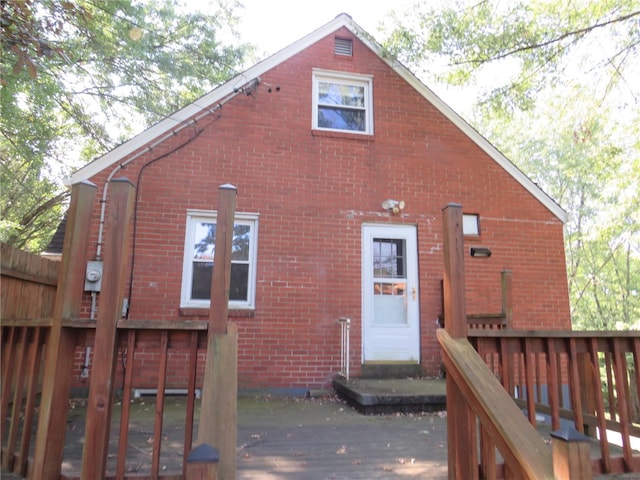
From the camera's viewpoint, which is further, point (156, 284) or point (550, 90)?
point (550, 90)

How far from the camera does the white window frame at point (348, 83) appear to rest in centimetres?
662

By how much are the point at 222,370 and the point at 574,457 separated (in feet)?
5.01

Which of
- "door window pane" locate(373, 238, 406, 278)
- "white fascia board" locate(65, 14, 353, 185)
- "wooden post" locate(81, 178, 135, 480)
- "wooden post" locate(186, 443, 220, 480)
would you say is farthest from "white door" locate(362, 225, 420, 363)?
"wooden post" locate(186, 443, 220, 480)

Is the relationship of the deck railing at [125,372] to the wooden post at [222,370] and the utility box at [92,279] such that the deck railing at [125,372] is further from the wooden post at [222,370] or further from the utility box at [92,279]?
the utility box at [92,279]

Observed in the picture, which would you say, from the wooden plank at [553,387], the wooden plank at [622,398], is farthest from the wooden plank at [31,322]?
the wooden plank at [622,398]

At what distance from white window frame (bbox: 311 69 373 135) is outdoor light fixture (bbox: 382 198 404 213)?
127 cm

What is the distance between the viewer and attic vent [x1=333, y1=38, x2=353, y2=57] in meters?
6.92

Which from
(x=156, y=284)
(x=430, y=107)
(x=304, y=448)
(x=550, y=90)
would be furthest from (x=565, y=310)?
(x=156, y=284)

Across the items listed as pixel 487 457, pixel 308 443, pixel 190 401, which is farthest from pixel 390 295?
pixel 190 401

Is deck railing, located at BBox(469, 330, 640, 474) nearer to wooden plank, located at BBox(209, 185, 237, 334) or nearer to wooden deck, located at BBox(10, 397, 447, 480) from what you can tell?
wooden deck, located at BBox(10, 397, 447, 480)

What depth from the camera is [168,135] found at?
6.01 metres

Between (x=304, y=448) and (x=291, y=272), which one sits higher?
(x=291, y=272)

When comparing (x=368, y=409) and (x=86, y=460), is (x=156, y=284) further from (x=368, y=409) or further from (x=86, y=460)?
(x=86, y=460)

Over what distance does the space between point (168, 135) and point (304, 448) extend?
16.0ft
